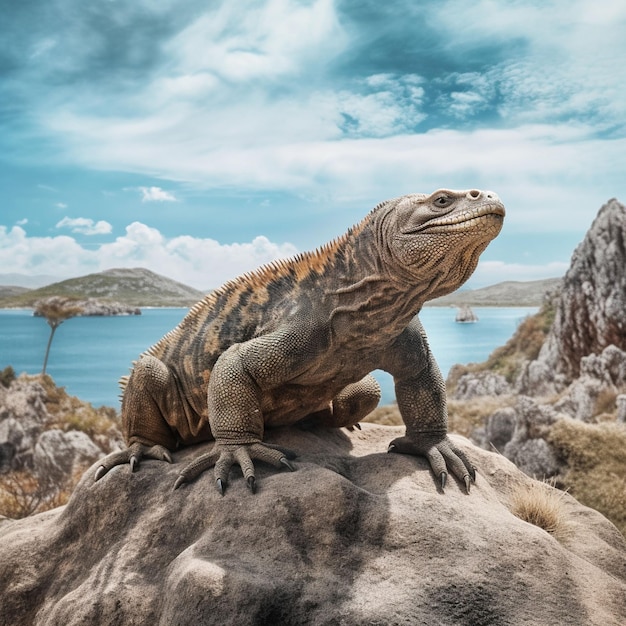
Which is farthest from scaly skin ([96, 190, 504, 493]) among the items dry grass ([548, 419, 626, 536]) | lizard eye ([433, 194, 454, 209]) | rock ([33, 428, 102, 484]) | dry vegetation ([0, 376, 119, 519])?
rock ([33, 428, 102, 484])

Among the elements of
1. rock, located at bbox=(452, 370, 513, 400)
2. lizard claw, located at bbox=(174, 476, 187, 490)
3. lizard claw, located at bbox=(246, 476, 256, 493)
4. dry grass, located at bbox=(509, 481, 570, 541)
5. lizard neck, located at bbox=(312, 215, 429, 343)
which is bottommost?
rock, located at bbox=(452, 370, 513, 400)

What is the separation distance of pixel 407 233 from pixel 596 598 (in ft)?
10.2

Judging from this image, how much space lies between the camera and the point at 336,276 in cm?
594

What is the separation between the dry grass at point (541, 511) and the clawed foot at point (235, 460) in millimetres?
2230

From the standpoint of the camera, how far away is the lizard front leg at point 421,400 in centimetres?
636

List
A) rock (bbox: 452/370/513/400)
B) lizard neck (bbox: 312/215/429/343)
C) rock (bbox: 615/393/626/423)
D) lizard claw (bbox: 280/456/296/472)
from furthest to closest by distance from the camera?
→ rock (bbox: 452/370/513/400), rock (bbox: 615/393/626/423), lizard claw (bbox: 280/456/296/472), lizard neck (bbox: 312/215/429/343)

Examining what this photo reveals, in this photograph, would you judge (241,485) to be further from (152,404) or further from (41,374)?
(41,374)

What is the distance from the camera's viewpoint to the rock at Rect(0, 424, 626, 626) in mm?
4621

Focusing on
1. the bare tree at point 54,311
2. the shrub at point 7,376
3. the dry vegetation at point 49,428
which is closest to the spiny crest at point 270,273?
the dry vegetation at point 49,428

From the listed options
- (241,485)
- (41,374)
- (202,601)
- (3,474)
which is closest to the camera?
(202,601)

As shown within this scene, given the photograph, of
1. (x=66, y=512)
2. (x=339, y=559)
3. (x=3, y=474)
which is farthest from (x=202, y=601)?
(x=3, y=474)

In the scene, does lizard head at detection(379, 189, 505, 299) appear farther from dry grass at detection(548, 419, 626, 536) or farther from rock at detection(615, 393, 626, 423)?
rock at detection(615, 393, 626, 423)

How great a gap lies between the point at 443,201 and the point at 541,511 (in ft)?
10.2

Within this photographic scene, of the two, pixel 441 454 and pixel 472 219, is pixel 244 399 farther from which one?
pixel 472 219
